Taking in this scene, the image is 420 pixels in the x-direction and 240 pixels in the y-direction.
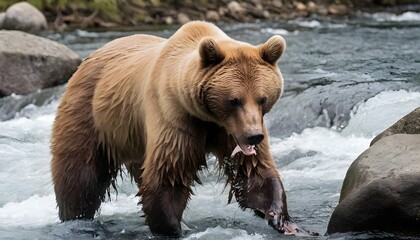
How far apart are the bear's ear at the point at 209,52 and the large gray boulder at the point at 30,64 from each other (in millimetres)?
8893

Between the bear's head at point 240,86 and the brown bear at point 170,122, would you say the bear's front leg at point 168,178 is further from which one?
the bear's head at point 240,86

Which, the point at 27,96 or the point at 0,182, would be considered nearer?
the point at 0,182

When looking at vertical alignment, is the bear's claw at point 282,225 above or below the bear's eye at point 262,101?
below

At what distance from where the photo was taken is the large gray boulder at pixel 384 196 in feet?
19.7

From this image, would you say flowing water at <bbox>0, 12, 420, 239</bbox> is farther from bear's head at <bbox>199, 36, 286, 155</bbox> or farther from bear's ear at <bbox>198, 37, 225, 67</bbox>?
bear's ear at <bbox>198, 37, 225, 67</bbox>

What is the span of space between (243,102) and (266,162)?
2.70ft

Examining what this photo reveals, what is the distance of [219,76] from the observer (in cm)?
560

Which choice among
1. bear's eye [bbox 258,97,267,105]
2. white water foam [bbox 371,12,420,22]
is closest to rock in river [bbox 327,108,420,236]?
bear's eye [bbox 258,97,267,105]

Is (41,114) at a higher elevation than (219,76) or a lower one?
lower

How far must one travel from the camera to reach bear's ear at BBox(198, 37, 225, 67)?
18.3 feet

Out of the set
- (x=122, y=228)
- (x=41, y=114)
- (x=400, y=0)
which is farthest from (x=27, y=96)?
(x=400, y=0)

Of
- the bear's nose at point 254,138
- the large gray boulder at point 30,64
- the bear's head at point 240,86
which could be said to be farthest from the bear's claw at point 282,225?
the large gray boulder at point 30,64

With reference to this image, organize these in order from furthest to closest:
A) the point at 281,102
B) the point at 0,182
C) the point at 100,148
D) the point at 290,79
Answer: the point at 290,79
the point at 281,102
the point at 0,182
the point at 100,148

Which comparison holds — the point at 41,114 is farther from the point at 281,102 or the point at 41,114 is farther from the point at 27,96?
the point at 281,102
